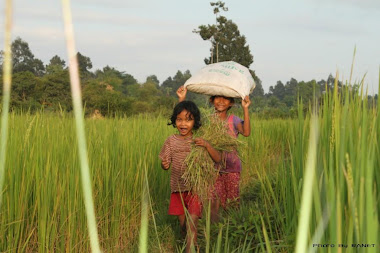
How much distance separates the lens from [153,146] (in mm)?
3598

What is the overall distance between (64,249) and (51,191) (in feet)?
1.13

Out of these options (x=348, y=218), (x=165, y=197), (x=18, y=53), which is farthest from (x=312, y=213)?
(x=18, y=53)

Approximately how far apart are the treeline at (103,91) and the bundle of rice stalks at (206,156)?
0.52m

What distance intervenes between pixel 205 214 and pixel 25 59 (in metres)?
58.9

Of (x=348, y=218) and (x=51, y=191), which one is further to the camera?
(x=51, y=191)

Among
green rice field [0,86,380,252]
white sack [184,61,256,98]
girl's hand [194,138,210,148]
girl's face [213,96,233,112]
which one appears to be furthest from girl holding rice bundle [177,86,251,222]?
girl's hand [194,138,210,148]

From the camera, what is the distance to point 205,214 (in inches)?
89.4

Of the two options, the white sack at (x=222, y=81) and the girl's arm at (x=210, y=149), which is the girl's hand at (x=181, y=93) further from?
the girl's arm at (x=210, y=149)

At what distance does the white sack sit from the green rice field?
717mm

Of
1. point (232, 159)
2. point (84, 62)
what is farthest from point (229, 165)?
point (84, 62)

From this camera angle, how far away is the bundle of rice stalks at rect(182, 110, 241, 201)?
239 cm

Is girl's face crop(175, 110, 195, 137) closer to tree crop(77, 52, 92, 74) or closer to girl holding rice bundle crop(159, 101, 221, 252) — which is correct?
girl holding rice bundle crop(159, 101, 221, 252)

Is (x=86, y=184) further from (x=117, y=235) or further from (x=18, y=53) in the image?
(x=18, y=53)

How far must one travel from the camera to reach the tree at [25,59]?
168 feet
